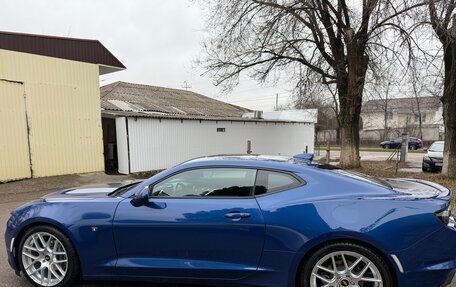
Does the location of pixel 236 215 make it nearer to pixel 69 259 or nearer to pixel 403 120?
pixel 69 259

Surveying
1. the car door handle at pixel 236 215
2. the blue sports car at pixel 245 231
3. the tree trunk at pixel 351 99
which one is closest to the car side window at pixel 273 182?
Result: the blue sports car at pixel 245 231

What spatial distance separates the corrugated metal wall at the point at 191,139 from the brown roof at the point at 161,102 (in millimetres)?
969

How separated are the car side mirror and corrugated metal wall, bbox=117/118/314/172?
36.8 ft

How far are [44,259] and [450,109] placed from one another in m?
12.3

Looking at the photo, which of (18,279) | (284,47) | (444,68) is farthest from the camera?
(284,47)

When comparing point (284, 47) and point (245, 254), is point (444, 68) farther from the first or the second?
point (245, 254)

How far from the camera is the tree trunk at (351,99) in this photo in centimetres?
1434

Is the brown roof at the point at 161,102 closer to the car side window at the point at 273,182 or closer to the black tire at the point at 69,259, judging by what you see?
the black tire at the point at 69,259

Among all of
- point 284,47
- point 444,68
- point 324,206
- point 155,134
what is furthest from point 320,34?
point 324,206

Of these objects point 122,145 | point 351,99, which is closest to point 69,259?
point 122,145

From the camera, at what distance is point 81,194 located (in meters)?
4.00

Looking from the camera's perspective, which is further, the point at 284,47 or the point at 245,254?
the point at 284,47

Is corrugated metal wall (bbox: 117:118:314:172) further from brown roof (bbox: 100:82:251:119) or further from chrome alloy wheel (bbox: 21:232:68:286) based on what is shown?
chrome alloy wheel (bbox: 21:232:68:286)

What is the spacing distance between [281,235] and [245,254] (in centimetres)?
38
